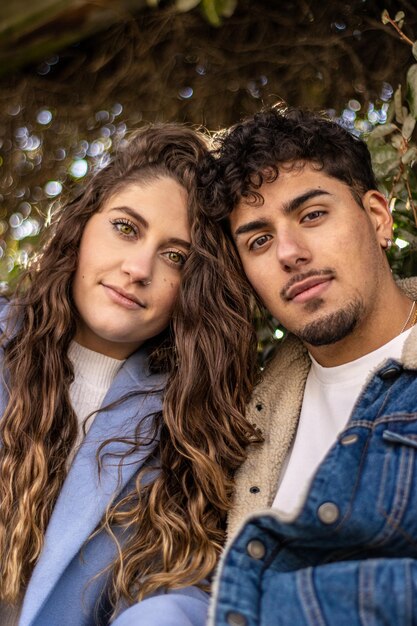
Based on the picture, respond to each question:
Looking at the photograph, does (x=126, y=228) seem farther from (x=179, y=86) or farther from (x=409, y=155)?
(x=179, y=86)

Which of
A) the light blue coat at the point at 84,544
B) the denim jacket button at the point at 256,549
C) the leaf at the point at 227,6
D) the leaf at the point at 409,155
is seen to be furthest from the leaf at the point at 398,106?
the denim jacket button at the point at 256,549

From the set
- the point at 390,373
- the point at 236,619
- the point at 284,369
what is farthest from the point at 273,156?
the point at 236,619

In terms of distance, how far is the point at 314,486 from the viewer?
143 centimetres

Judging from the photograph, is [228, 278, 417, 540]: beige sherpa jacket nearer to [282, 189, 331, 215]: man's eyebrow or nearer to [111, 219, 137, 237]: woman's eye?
[282, 189, 331, 215]: man's eyebrow

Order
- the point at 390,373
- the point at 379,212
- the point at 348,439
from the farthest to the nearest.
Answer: the point at 379,212 < the point at 390,373 < the point at 348,439

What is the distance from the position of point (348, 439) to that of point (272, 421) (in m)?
0.62

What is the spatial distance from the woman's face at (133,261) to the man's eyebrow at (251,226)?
0.17 metres

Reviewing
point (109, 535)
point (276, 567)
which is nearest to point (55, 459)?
point (109, 535)

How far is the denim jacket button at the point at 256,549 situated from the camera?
1.41 m

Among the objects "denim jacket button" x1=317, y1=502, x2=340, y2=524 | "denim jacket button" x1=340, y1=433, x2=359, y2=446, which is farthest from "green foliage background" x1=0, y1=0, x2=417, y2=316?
"denim jacket button" x1=317, y1=502, x2=340, y2=524

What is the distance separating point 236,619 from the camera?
4.32 ft

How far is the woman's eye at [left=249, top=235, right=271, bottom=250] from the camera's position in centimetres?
214

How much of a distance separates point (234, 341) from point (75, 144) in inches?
71.2

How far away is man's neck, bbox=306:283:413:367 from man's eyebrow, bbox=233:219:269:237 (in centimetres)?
38
